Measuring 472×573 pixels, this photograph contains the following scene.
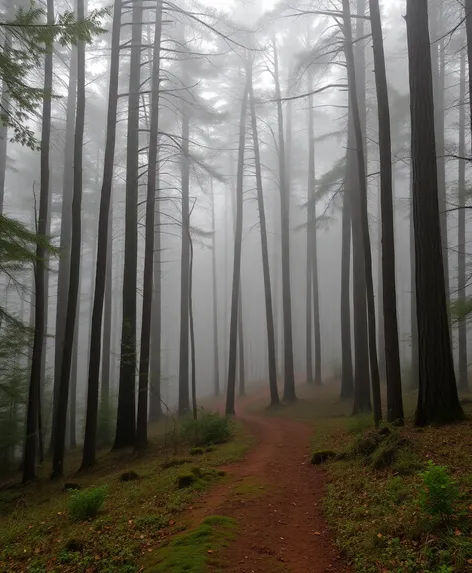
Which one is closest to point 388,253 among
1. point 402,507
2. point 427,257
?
point 427,257

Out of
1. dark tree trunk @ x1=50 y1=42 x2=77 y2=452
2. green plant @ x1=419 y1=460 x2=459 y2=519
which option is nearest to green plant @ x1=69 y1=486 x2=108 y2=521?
green plant @ x1=419 y1=460 x2=459 y2=519

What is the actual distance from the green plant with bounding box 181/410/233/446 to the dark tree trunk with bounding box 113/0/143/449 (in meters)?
1.80

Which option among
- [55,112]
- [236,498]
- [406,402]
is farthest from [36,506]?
[55,112]

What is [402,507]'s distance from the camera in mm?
4492

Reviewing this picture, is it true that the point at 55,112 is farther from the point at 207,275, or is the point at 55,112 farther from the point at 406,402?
the point at 207,275

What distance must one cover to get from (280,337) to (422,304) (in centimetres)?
4181

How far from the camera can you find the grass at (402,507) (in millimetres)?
3566

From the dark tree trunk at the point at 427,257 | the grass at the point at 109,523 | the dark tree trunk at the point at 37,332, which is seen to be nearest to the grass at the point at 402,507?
the dark tree trunk at the point at 427,257

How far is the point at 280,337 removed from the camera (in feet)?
161

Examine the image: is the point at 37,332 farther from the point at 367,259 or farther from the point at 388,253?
the point at 388,253

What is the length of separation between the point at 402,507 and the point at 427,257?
4871 millimetres

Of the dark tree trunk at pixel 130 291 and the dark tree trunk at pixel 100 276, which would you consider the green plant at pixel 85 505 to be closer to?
the dark tree trunk at pixel 100 276

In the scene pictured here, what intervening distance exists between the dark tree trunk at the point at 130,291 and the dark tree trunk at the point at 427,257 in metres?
7.43

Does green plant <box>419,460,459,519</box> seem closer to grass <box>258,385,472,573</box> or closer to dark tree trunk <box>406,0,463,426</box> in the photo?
grass <box>258,385,472,573</box>
